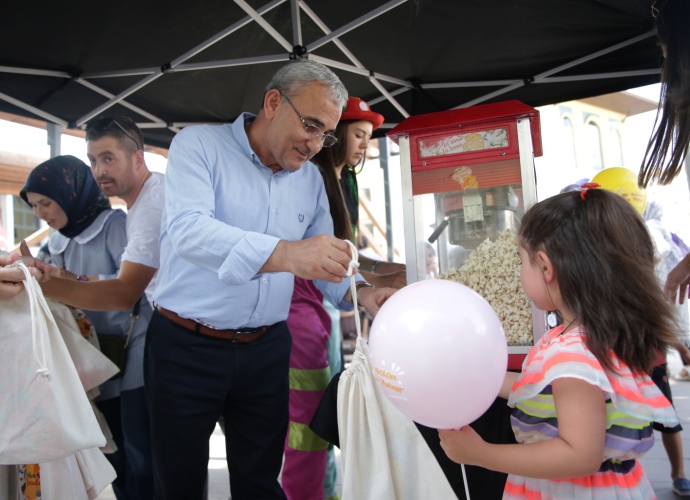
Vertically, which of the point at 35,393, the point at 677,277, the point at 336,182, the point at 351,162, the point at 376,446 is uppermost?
the point at 351,162

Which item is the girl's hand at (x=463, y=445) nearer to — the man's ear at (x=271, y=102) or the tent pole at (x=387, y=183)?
the man's ear at (x=271, y=102)

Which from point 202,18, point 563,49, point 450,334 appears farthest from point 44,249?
point 563,49

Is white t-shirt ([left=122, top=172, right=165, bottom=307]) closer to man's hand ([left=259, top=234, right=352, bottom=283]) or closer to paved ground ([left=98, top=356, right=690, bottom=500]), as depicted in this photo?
man's hand ([left=259, top=234, right=352, bottom=283])

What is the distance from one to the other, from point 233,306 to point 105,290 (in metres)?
0.57

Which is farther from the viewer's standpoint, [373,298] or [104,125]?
[104,125]

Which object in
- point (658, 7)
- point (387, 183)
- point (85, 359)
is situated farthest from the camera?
point (387, 183)

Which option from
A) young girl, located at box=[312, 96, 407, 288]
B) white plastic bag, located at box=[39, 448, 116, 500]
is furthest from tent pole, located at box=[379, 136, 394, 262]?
white plastic bag, located at box=[39, 448, 116, 500]

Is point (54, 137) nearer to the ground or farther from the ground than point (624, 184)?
farther from the ground

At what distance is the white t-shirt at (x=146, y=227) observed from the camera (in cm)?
197

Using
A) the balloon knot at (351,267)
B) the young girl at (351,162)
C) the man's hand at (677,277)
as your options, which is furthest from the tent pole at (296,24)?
the man's hand at (677,277)

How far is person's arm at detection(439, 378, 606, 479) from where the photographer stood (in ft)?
3.41

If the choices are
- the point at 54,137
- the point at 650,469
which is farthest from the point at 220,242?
the point at 650,469

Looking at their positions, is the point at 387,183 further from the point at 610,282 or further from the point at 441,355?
the point at 441,355

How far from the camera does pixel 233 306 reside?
166 centimetres
